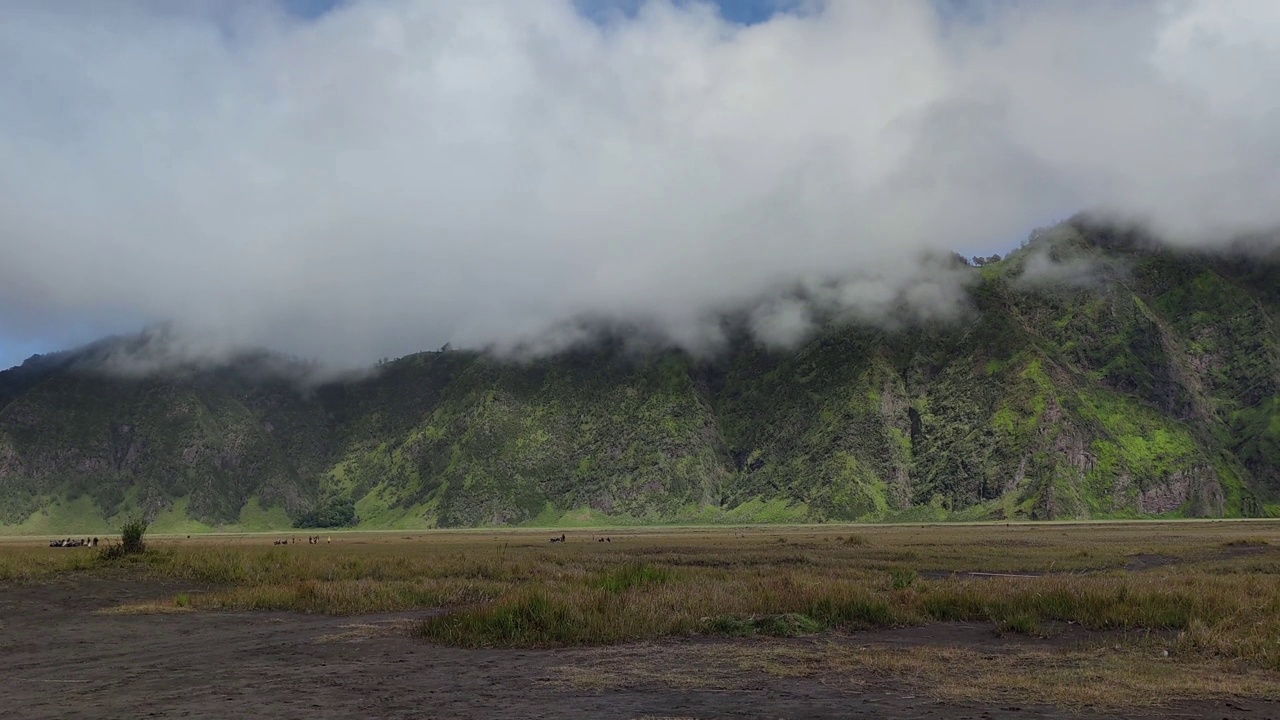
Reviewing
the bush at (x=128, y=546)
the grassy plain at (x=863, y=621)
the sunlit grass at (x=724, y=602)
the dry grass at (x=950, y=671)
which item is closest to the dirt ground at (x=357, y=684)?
the dry grass at (x=950, y=671)

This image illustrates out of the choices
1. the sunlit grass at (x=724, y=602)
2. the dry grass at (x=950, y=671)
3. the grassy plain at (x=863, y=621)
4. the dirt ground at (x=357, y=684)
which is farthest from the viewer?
the sunlit grass at (x=724, y=602)

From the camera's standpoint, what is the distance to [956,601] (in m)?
25.3

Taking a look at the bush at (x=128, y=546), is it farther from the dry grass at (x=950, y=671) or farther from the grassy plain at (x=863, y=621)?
the dry grass at (x=950, y=671)

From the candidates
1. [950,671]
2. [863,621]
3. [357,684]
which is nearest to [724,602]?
[863,621]

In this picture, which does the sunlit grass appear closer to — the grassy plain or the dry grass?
the grassy plain

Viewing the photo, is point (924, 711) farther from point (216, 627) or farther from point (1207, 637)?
point (216, 627)

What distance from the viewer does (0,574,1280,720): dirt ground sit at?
14281mm

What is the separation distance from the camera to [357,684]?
17.0 metres

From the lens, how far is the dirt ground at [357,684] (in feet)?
46.9

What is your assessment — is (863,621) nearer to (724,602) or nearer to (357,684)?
(724,602)

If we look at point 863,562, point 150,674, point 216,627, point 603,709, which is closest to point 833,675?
point 603,709

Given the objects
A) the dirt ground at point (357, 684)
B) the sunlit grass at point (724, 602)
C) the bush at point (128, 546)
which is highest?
the bush at point (128, 546)

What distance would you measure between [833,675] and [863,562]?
111ft

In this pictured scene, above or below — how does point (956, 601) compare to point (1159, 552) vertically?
above
